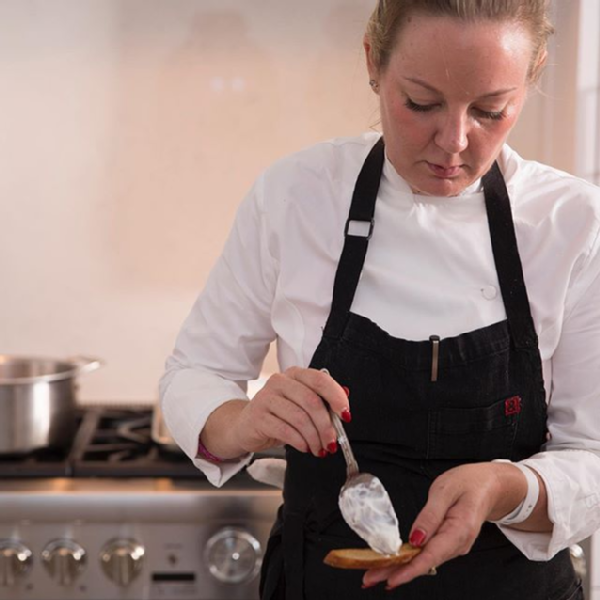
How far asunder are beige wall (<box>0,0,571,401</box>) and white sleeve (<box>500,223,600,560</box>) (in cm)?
95

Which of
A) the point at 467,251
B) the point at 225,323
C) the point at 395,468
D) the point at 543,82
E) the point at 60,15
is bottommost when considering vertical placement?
the point at 395,468

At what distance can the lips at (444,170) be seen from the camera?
129 centimetres

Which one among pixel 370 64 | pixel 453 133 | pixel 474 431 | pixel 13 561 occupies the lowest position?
pixel 13 561

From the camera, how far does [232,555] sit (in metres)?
1.81

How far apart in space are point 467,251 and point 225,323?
1.16ft

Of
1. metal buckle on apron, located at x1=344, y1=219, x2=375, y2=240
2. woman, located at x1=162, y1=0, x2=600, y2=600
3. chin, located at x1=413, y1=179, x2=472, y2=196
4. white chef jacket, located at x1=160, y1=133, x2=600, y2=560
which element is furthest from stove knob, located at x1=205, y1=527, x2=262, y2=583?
chin, located at x1=413, y1=179, x2=472, y2=196

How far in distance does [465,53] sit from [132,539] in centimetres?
105

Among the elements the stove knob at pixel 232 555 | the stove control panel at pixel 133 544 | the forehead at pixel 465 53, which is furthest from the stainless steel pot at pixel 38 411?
the forehead at pixel 465 53

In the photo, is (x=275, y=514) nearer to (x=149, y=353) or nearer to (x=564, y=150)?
(x=149, y=353)

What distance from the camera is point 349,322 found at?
140 cm

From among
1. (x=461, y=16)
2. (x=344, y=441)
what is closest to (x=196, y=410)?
(x=344, y=441)

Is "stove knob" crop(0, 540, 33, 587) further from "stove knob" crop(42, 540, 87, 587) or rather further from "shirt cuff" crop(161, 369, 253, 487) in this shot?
"shirt cuff" crop(161, 369, 253, 487)

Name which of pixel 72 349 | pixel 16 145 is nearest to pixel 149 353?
pixel 72 349

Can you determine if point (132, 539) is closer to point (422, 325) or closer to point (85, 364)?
point (85, 364)
